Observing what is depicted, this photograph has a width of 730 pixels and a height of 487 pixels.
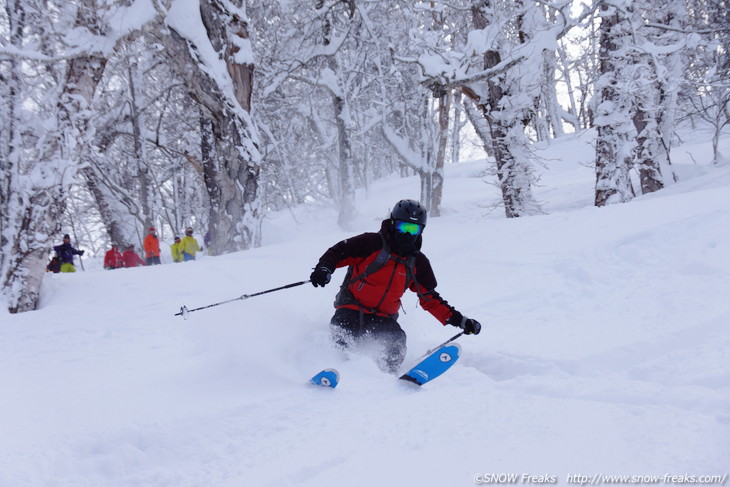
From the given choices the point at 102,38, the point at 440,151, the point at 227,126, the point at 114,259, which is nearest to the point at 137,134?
the point at 114,259

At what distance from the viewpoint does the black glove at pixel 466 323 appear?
12.6 ft

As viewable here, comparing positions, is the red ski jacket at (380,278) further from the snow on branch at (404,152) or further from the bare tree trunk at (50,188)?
the snow on branch at (404,152)

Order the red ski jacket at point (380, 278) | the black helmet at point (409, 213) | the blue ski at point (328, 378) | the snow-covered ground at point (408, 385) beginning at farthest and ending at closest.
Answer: the red ski jacket at point (380, 278)
the black helmet at point (409, 213)
the blue ski at point (328, 378)
the snow-covered ground at point (408, 385)

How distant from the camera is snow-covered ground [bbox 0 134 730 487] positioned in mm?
2232

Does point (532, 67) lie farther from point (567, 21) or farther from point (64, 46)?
point (64, 46)

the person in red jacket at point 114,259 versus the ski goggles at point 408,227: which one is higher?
the ski goggles at point 408,227

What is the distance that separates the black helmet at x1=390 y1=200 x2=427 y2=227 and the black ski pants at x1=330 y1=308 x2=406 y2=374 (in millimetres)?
874

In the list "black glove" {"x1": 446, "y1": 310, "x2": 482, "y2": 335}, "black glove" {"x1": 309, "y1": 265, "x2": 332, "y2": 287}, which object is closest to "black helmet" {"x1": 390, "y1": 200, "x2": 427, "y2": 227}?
"black glove" {"x1": 309, "y1": 265, "x2": 332, "y2": 287}

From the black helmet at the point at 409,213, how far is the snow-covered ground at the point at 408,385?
3.85 ft

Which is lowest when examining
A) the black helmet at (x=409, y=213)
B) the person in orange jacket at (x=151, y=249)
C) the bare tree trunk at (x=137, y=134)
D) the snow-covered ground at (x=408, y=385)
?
the person in orange jacket at (x=151, y=249)

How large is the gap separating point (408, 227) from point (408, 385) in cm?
124

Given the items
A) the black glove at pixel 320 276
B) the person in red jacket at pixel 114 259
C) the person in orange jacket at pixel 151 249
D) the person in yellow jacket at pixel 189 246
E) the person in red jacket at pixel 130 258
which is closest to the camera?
the black glove at pixel 320 276

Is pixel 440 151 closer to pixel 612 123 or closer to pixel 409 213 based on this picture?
pixel 612 123

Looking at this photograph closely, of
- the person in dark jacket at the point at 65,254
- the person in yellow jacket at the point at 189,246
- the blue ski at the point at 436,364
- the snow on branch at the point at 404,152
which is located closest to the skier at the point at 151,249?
the person in yellow jacket at the point at 189,246
